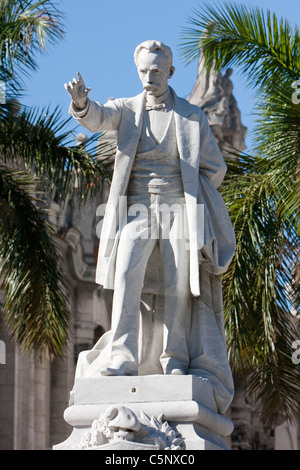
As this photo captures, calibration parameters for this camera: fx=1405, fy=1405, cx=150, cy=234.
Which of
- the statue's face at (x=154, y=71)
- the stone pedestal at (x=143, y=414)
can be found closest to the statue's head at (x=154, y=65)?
the statue's face at (x=154, y=71)

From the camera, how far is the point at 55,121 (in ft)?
53.5

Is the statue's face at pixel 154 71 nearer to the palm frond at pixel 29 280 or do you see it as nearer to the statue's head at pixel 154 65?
the statue's head at pixel 154 65

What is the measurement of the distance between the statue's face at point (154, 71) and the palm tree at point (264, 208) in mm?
4939

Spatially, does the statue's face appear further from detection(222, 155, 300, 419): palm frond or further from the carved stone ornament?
detection(222, 155, 300, 419): palm frond

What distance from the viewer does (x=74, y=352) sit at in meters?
27.1

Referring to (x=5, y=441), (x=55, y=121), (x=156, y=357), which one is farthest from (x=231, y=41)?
(x=5, y=441)

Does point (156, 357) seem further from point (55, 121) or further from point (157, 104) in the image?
point (55, 121)

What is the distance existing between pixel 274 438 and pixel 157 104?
2127cm

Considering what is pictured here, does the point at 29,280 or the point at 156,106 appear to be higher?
the point at 29,280

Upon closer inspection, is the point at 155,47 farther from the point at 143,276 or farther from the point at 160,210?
the point at 143,276

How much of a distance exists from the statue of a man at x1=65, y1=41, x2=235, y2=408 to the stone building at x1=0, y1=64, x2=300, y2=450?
37.5 feet

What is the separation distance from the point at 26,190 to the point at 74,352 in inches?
417

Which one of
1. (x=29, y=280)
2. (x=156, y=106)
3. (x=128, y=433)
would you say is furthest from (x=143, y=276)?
(x=29, y=280)

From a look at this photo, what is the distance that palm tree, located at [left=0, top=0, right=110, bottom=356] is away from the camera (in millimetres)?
16109
